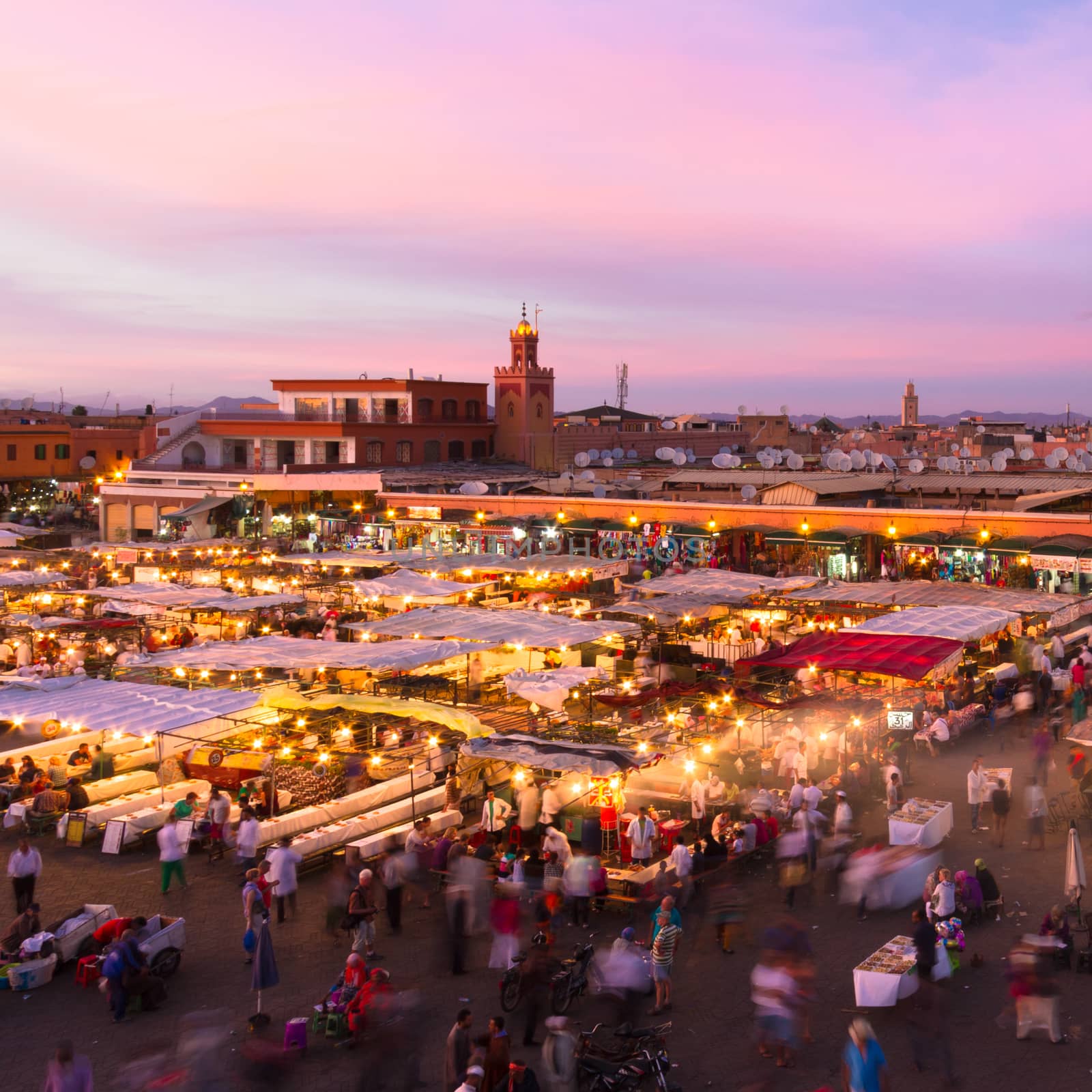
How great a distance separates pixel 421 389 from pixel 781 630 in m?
34.7

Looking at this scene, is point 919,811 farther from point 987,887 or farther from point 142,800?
point 142,800

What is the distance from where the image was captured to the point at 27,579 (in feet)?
95.5

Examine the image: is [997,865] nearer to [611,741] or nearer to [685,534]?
[611,741]

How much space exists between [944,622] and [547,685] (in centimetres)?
702

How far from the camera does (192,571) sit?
97.8 feet

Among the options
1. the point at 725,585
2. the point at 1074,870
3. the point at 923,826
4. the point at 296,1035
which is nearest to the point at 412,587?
the point at 725,585

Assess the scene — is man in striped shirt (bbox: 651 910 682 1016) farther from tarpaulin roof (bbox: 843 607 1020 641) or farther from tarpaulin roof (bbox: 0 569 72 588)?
tarpaulin roof (bbox: 0 569 72 588)

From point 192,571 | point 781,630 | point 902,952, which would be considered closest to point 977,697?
point 781,630

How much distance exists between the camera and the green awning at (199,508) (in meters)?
43.6

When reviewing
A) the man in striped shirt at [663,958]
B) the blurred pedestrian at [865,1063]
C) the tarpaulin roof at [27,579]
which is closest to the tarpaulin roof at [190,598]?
the tarpaulin roof at [27,579]

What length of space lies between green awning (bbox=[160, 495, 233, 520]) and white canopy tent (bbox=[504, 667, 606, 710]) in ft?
94.7

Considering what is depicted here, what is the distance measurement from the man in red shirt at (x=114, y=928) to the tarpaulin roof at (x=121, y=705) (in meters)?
4.05

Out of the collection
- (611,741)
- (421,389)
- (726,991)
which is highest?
(421,389)

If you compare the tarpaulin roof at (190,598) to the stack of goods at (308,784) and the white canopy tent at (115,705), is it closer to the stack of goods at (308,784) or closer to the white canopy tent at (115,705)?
the white canopy tent at (115,705)
